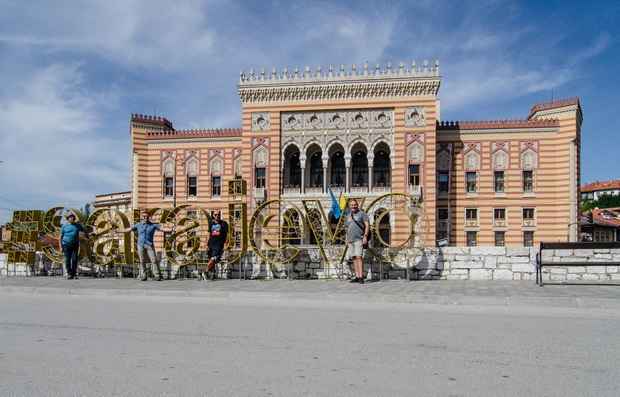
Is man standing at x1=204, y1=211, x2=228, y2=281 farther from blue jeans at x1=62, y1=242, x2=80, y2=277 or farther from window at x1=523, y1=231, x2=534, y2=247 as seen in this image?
window at x1=523, y1=231, x2=534, y2=247

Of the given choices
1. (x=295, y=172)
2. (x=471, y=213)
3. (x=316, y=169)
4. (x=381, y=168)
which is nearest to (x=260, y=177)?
(x=295, y=172)

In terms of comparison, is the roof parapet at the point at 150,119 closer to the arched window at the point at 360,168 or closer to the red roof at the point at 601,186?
the arched window at the point at 360,168

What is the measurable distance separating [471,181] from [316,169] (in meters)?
10.4

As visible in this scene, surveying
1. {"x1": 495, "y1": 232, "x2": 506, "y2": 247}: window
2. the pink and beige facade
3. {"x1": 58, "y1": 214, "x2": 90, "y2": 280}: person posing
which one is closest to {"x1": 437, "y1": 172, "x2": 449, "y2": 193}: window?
the pink and beige facade

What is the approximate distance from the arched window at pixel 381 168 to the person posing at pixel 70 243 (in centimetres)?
2236

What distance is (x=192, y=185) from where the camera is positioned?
35.9 meters

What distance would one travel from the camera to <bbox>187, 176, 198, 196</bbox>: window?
117ft

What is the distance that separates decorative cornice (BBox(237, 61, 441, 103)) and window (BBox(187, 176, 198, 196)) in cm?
776

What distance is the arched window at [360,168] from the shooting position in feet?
108

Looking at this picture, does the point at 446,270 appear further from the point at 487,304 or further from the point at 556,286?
the point at 487,304

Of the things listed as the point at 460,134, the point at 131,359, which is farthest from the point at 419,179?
the point at 131,359

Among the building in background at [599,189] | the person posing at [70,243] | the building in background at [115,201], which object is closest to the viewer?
the person posing at [70,243]

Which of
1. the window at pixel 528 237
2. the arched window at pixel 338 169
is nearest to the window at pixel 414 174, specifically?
the arched window at pixel 338 169

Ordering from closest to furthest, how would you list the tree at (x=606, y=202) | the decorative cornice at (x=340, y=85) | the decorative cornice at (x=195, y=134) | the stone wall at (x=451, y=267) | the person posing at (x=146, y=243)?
1. the stone wall at (x=451, y=267)
2. the person posing at (x=146, y=243)
3. the decorative cornice at (x=340, y=85)
4. the decorative cornice at (x=195, y=134)
5. the tree at (x=606, y=202)
